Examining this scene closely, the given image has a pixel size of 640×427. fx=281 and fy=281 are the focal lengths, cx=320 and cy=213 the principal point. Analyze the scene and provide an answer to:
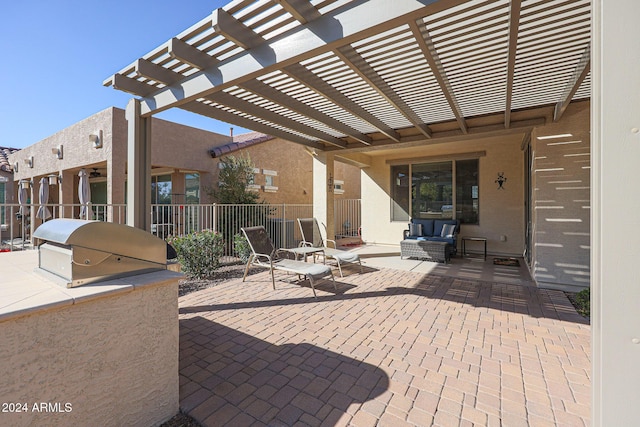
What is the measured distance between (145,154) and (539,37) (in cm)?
461

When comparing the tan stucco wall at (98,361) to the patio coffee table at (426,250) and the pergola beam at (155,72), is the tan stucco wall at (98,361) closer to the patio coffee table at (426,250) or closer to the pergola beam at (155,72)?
the pergola beam at (155,72)

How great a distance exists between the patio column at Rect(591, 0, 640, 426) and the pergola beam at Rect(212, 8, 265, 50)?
2415 millimetres

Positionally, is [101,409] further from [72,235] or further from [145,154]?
[145,154]

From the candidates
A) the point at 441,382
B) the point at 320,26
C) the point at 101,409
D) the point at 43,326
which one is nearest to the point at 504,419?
the point at 441,382

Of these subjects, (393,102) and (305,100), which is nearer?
(393,102)

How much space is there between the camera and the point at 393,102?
4.17 metres

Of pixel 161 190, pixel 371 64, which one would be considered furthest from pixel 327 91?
pixel 161 190

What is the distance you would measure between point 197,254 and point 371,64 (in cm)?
452

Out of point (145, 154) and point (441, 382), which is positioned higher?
point (145, 154)

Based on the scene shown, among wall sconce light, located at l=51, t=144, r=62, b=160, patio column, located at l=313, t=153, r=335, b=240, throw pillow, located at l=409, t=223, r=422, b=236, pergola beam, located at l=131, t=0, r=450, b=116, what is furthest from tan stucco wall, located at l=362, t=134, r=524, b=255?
wall sconce light, located at l=51, t=144, r=62, b=160

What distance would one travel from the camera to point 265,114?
A: 15.8 ft

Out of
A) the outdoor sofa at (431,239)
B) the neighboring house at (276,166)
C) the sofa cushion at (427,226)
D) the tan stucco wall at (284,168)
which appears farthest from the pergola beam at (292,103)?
the tan stucco wall at (284,168)

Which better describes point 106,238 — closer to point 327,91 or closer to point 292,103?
point 327,91

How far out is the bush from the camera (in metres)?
5.45
